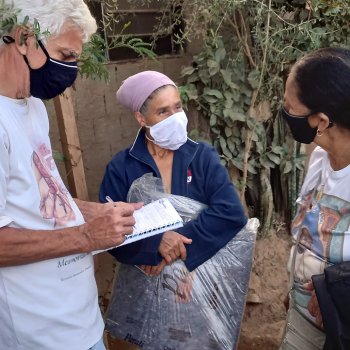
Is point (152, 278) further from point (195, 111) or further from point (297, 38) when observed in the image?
point (297, 38)

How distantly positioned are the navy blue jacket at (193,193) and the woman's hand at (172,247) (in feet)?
0.08

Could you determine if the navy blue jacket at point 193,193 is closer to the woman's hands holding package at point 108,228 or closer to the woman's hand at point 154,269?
the woman's hand at point 154,269

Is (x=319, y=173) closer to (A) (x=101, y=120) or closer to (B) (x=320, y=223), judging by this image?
(B) (x=320, y=223)

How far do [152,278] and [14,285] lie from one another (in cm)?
84

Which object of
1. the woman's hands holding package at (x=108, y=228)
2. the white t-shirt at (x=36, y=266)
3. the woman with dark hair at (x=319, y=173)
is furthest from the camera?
the woman with dark hair at (x=319, y=173)

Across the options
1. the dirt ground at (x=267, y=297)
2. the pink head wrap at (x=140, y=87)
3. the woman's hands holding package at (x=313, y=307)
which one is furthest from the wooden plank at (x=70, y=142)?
the dirt ground at (x=267, y=297)

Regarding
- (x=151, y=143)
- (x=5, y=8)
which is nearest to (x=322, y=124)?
(x=151, y=143)

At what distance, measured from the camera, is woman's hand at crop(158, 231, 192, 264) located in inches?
79.8

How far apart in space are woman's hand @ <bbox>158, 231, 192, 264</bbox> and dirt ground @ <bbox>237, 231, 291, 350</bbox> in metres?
1.74

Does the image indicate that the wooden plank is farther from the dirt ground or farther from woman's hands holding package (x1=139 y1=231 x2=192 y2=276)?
the dirt ground

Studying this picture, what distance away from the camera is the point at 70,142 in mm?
2359

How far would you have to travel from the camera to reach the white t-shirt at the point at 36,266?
132cm

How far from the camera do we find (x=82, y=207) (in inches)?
68.7

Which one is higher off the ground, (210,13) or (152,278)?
(210,13)
